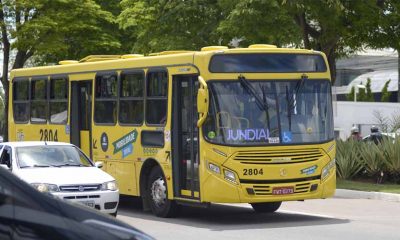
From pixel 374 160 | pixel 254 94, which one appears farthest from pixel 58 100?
pixel 374 160

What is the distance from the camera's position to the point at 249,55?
14984mm

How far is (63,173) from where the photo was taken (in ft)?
46.6

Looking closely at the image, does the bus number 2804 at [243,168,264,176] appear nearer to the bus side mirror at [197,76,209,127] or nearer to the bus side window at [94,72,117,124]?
the bus side mirror at [197,76,209,127]

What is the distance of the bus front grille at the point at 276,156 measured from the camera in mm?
14492

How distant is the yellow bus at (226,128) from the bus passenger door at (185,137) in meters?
0.02

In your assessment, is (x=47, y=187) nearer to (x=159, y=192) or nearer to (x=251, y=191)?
(x=159, y=192)

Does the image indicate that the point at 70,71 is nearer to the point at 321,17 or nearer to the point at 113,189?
the point at 113,189

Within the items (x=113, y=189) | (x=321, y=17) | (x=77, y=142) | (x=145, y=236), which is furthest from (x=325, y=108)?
(x=145, y=236)

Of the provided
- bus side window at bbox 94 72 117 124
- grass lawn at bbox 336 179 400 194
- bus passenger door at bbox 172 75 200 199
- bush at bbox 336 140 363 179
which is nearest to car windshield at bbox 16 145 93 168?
bus passenger door at bbox 172 75 200 199

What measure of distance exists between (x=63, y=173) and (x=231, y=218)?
3448 mm

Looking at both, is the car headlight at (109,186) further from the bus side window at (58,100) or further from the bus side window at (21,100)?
the bus side window at (21,100)

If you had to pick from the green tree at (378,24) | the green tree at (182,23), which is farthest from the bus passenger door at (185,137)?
the green tree at (182,23)

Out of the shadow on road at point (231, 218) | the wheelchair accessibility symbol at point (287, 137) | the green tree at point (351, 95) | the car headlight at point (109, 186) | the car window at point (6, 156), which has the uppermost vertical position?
the wheelchair accessibility symbol at point (287, 137)

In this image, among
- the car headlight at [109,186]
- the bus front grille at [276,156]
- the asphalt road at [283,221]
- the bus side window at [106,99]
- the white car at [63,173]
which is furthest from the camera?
the bus side window at [106,99]
